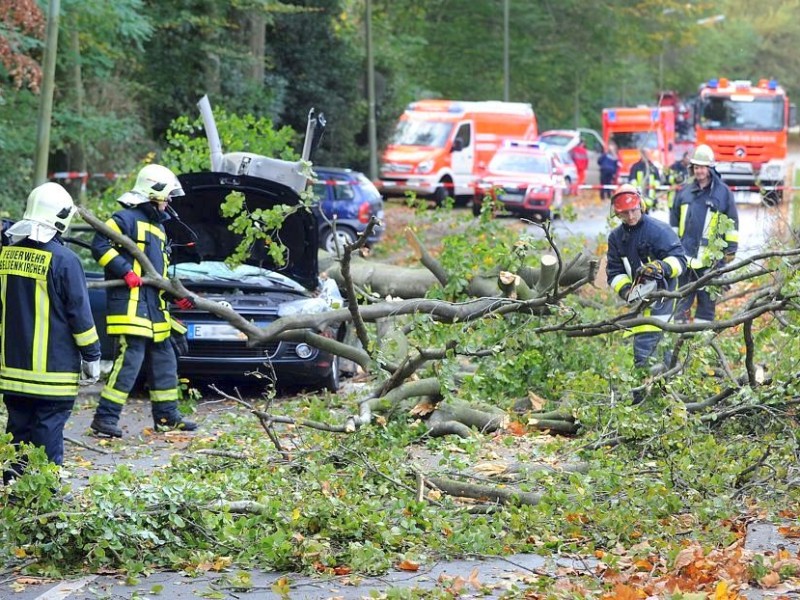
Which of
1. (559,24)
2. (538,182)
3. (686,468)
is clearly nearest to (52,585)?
(686,468)

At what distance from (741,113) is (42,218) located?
30.6 meters

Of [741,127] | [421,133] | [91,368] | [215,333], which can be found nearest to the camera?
[91,368]

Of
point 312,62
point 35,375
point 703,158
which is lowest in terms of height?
point 35,375

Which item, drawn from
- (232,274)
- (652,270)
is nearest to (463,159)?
(232,274)

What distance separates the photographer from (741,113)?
3575cm

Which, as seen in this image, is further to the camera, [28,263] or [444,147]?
[444,147]

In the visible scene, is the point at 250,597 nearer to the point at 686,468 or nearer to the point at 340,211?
the point at 686,468

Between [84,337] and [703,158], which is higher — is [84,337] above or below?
below

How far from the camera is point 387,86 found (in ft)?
108

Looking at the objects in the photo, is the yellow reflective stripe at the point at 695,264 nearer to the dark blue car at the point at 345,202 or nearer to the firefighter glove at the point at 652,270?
the firefighter glove at the point at 652,270

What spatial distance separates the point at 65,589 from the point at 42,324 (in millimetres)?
1976

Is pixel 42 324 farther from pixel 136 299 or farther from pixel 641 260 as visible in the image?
pixel 641 260

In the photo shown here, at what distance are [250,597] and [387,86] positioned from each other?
27.9 m

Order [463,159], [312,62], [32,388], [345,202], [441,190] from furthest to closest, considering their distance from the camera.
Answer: [463,159]
[441,190]
[312,62]
[345,202]
[32,388]
